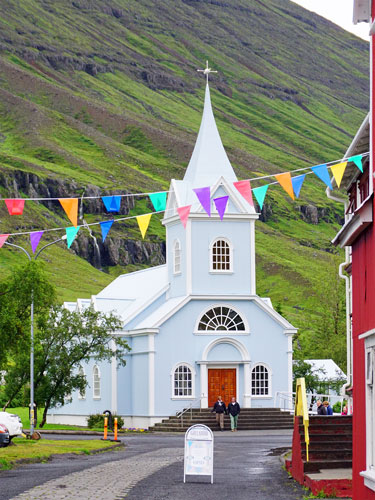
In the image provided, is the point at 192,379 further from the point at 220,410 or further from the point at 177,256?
the point at 177,256

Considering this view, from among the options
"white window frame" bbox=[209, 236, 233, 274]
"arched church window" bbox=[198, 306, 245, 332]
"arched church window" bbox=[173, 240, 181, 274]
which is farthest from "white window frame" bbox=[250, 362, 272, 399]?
"arched church window" bbox=[173, 240, 181, 274]

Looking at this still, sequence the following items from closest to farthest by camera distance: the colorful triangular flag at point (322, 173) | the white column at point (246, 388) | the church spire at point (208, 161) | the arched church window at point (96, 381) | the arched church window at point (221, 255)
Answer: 1. the colorful triangular flag at point (322, 173)
2. the white column at point (246, 388)
3. the arched church window at point (221, 255)
4. the church spire at point (208, 161)
5. the arched church window at point (96, 381)

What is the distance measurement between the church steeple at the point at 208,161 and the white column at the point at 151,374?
7968 millimetres

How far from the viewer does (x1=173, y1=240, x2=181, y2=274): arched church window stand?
54909mm

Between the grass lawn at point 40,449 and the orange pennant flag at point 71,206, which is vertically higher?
the orange pennant flag at point 71,206

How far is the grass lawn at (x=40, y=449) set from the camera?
2725cm

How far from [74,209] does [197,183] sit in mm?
27239

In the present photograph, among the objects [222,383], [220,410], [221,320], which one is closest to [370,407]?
[220,410]

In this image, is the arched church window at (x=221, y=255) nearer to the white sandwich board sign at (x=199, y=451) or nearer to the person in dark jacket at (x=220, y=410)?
the person in dark jacket at (x=220, y=410)

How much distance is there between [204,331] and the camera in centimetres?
5309

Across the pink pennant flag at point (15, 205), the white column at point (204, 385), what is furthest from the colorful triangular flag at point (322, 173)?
the white column at point (204, 385)

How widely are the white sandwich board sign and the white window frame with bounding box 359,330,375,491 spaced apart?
26.8ft

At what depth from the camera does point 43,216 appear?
175625 mm

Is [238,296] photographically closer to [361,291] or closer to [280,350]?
[280,350]
